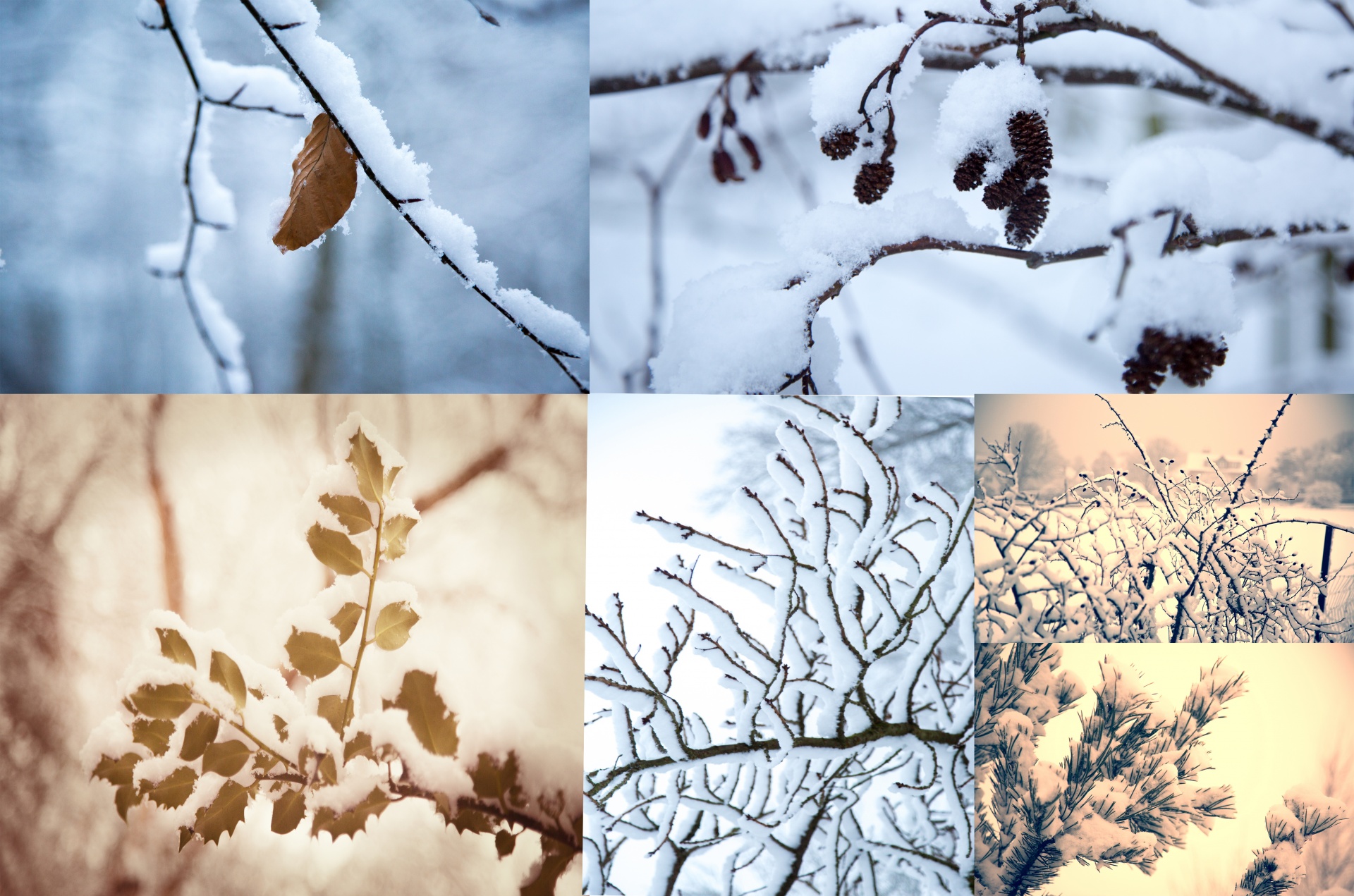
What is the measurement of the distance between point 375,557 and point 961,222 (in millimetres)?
767

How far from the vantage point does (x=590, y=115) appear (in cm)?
99

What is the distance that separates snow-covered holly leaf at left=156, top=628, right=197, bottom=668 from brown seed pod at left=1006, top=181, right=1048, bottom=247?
3.41 feet

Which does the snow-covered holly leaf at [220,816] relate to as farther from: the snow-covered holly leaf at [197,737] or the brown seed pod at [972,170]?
the brown seed pod at [972,170]

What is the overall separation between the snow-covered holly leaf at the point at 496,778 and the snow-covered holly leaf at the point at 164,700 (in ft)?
1.10

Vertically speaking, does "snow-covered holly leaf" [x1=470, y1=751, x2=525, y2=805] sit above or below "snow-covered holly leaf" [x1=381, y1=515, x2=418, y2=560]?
below

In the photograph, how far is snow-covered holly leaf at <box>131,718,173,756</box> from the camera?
0.98 m

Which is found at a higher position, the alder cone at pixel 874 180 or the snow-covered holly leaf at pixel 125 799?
the alder cone at pixel 874 180

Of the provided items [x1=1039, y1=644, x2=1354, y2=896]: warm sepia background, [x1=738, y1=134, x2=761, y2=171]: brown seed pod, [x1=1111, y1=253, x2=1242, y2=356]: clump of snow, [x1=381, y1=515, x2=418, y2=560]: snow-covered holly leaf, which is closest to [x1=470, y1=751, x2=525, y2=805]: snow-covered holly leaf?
[x1=381, y1=515, x2=418, y2=560]: snow-covered holly leaf

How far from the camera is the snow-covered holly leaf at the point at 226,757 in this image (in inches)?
38.5

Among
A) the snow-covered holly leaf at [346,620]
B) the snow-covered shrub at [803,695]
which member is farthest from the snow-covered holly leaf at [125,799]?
the snow-covered shrub at [803,695]

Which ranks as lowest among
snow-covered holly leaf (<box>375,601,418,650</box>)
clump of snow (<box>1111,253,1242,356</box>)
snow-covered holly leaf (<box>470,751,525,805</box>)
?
snow-covered holly leaf (<box>470,751,525,805</box>)

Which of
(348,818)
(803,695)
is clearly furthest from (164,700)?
(803,695)

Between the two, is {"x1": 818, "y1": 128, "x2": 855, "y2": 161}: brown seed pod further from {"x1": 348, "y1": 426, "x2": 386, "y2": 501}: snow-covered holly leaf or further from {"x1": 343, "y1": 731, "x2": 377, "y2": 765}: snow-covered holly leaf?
{"x1": 343, "y1": 731, "x2": 377, "y2": 765}: snow-covered holly leaf

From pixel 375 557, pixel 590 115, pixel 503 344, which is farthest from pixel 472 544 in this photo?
pixel 590 115
